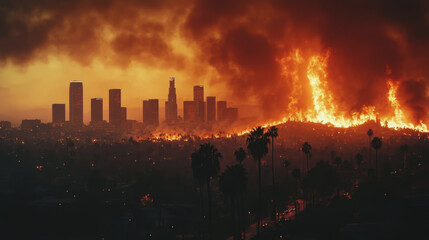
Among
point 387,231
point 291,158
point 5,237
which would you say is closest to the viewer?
point 387,231

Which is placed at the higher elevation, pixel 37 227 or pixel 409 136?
pixel 409 136

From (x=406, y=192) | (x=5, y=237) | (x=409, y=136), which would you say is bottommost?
(x=5, y=237)

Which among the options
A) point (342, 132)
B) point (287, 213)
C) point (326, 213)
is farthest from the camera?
point (342, 132)

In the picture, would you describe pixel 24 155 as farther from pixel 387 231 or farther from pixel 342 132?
pixel 387 231

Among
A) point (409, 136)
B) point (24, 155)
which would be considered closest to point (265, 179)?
point (409, 136)

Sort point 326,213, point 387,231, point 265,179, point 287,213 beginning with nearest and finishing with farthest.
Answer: point 387,231 < point 326,213 < point 287,213 < point 265,179

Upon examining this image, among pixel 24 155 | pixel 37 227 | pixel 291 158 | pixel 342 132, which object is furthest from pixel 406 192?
pixel 24 155

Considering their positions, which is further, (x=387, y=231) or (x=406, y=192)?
(x=406, y=192)

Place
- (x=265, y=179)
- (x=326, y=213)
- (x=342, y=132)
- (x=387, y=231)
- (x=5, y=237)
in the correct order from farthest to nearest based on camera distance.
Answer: (x=342, y=132) < (x=265, y=179) < (x=5, y=237) < (x=326, y=213) < (x=387, y=231)

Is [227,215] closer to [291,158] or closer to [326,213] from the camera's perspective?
[326,213]
